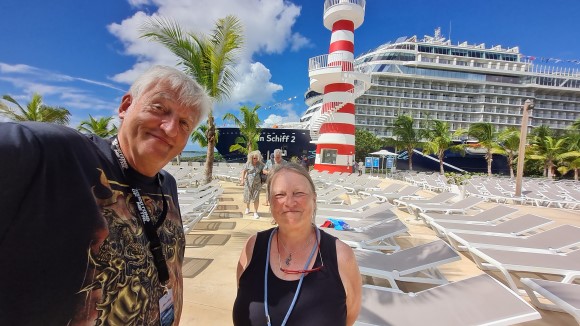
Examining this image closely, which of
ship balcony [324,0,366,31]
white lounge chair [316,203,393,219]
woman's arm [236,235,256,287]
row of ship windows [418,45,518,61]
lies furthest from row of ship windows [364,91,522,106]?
woman's arm [236,235,256,287]

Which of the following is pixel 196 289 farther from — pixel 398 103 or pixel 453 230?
pixel 398 103

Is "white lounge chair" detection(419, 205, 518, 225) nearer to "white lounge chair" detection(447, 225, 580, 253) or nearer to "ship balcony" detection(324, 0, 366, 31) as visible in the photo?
"white lounge chair" detection(447, 225, 580, 253)

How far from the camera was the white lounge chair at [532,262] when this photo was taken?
10.1 feet

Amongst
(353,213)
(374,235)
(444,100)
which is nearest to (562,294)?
(374,235)

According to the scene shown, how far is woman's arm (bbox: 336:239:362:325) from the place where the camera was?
1.35 metres

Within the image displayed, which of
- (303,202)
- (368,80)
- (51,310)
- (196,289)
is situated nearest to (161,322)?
(51,310)

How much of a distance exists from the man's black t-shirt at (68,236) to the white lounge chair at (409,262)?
96.7 inches

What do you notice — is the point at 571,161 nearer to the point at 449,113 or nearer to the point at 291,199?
the point at 449,113

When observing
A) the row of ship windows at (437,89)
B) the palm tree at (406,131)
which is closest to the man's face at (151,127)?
the palm tree at (406,131)

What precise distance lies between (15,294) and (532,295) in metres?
4.11

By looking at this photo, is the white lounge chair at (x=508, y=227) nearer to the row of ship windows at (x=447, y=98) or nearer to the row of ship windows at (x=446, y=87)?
the row of ship windows at (x=447, y=98)

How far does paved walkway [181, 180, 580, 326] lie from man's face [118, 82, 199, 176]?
79.1 inches

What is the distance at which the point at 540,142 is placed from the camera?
2705 centimetres

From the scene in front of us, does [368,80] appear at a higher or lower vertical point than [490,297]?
higher
